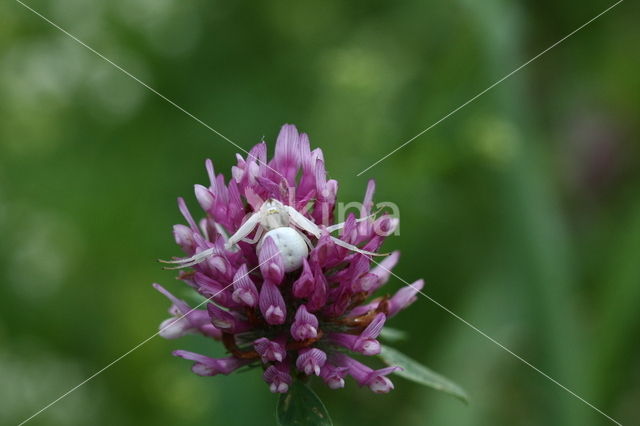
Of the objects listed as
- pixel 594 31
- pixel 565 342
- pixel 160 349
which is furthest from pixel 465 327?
pixel 594 31

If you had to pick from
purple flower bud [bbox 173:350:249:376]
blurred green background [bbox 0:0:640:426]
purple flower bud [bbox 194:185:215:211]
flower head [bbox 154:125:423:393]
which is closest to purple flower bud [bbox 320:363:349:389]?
flower head [bbox 154:125:423:393]

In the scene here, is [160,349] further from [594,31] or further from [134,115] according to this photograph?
[594,31]

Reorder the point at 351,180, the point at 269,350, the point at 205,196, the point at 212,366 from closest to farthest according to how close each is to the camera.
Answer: the point at 269,350
the point at 212,366
the point at 205,196
the point at 351,180

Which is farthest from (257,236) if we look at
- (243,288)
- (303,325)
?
(303,325)

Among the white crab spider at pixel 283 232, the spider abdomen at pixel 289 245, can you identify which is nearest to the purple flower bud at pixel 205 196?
the white crab spider at pixel 283 232

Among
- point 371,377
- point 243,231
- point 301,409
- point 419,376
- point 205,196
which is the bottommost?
point 301,409

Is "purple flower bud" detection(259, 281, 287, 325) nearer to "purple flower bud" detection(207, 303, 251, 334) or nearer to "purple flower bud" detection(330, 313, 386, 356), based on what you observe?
"purple flower bud" detection(207, 303, 251, 334)

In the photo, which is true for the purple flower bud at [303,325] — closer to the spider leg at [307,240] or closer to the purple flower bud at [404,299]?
the spider leg at [307,240]

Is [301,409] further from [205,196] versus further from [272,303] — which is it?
[205,196]
